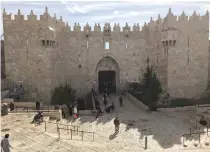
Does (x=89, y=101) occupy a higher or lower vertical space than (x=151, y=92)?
lower

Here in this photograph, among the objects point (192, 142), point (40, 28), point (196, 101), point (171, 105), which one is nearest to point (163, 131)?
point (192, 142)

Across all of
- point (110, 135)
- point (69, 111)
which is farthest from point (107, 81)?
point (110, 135)

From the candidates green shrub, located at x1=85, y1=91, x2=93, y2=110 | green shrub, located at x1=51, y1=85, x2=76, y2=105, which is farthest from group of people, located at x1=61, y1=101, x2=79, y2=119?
green shrub, located at x1=51, y1=85, x2=76, y2=105

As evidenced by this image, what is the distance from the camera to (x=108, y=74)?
31.4 metres

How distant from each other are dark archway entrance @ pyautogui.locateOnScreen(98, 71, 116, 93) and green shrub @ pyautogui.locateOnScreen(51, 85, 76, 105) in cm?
475

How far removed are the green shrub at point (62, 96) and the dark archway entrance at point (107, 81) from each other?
475 cm

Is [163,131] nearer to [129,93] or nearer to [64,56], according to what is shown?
[129,93]

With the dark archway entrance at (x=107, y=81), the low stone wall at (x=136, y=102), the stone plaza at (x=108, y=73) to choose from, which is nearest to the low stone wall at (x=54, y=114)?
the stone plaza at (x=108, y=73)

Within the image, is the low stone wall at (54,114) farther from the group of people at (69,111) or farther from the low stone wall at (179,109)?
the low stone wall at (179,109)

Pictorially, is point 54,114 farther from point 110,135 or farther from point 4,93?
point 4,93

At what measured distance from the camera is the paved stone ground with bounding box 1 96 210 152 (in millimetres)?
13537

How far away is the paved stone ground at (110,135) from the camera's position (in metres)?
13.5

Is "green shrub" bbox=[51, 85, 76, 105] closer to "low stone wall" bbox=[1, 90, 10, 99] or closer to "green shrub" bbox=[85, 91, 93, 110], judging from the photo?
"green shrub" bbox=[85, 91, 93, 110]

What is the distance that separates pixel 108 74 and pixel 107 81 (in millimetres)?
818
